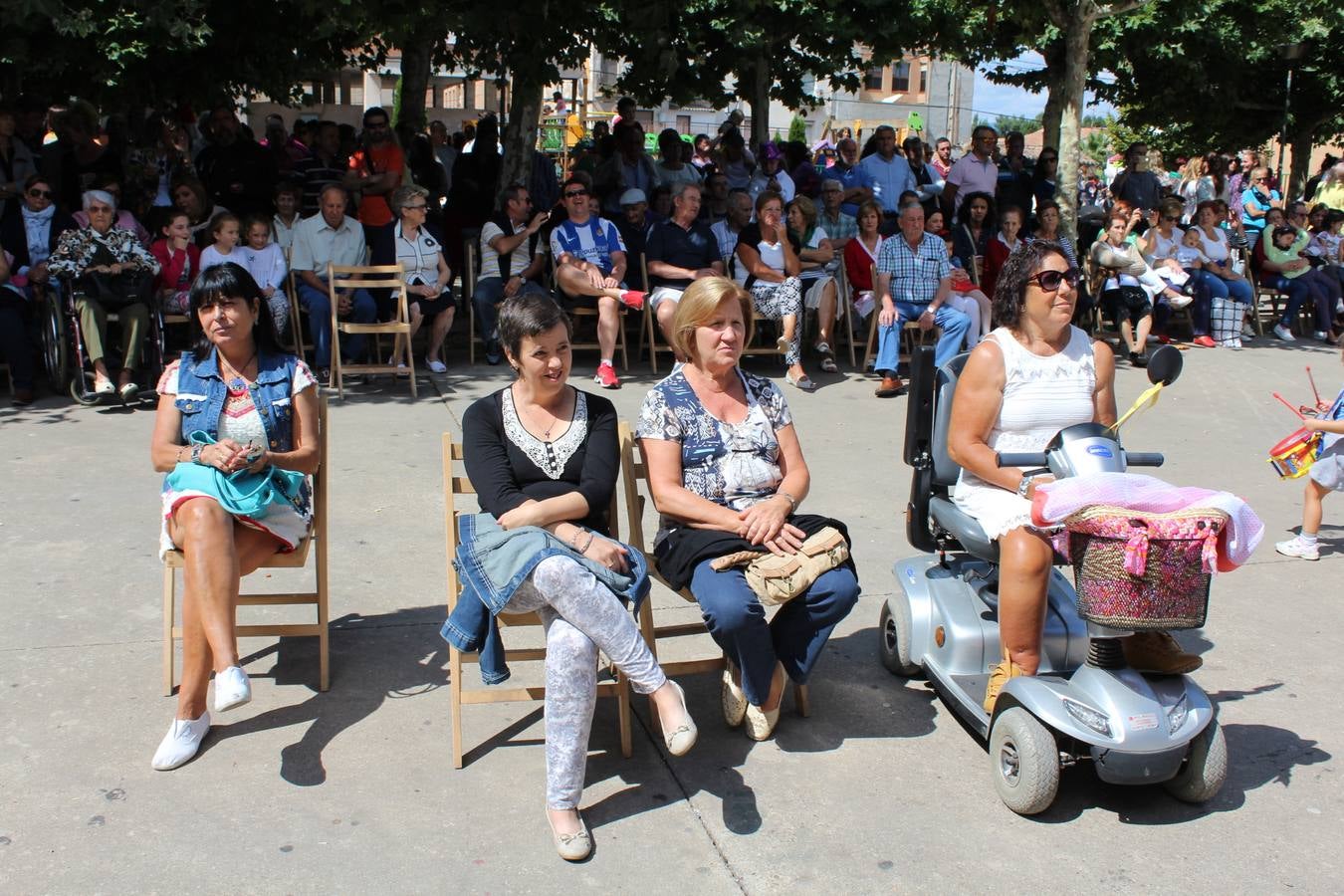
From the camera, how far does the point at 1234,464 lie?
756cm

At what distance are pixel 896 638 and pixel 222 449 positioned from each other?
2284 mm

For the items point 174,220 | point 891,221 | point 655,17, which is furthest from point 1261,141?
point 174,220

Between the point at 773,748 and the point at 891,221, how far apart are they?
9417mm

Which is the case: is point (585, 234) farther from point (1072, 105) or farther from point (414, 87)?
point (1072, 105)

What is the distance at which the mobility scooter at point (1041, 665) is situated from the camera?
333cm

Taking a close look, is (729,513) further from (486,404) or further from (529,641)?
(529,641)

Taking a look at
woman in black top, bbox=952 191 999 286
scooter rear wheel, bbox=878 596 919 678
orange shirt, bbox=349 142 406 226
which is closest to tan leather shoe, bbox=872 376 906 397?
woman in black top, bbox=952 191 999 286

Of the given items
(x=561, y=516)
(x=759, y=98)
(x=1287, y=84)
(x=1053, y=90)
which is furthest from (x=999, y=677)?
(x=1287, y=84)

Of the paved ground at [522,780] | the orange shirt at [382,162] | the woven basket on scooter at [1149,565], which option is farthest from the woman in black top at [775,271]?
the woven basket on scooter at [1149,565]

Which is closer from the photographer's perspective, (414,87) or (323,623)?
(323,623)

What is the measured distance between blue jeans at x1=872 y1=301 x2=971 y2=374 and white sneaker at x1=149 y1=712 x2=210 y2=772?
662 centimetres

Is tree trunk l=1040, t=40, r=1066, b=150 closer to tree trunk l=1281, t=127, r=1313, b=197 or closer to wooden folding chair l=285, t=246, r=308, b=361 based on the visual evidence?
tree trunk l=1281, t=127, r=1313, b=197

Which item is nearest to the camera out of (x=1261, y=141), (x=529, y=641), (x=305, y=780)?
(x=305, y=780)

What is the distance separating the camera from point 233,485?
3.88m
